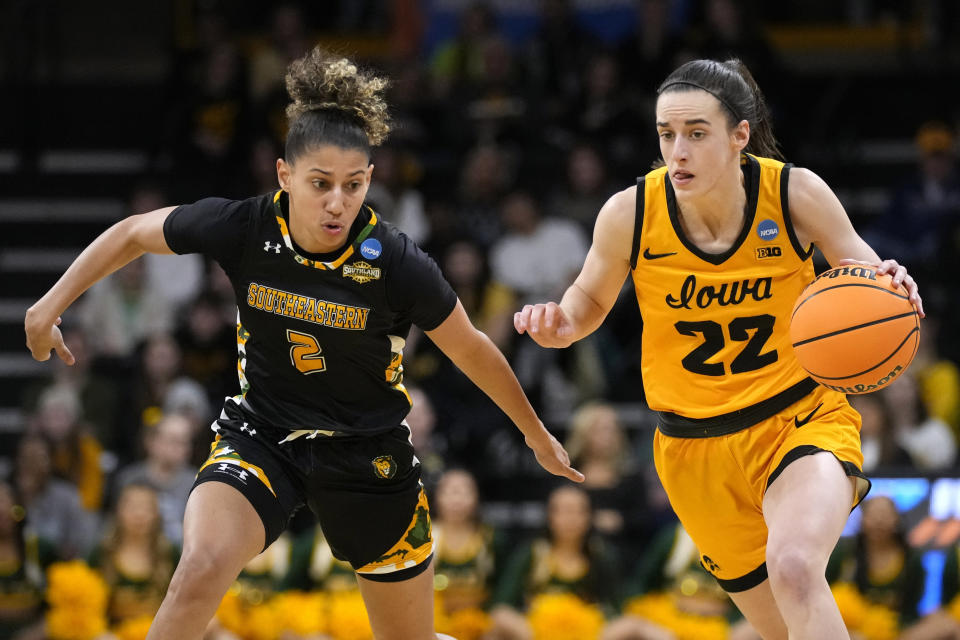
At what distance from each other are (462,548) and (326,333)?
11.7ft

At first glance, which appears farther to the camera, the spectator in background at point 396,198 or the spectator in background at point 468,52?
the spectator in background at point 468,52

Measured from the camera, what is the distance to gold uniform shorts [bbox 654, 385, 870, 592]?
437cm

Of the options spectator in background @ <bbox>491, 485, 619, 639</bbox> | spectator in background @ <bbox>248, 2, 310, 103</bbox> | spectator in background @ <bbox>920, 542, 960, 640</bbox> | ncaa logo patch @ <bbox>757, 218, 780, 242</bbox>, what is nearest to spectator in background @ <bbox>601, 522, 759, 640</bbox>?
spectator in background @ <bbox>491, 485, 619, 639</bbox>

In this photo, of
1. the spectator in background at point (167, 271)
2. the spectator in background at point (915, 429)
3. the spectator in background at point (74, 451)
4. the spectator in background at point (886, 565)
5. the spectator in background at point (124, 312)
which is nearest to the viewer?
the spectator in background at point (886, 565)

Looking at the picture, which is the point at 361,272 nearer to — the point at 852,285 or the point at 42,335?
the point at 42,335

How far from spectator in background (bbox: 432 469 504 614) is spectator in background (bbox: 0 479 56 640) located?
2.36m

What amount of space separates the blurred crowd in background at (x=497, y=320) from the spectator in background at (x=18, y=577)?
13mm

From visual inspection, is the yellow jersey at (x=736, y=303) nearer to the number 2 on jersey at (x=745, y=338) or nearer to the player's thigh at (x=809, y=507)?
the number 2 on jersey at (x=745, y=338)

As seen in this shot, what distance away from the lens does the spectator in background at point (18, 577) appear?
7.93 m

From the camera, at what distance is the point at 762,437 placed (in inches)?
176

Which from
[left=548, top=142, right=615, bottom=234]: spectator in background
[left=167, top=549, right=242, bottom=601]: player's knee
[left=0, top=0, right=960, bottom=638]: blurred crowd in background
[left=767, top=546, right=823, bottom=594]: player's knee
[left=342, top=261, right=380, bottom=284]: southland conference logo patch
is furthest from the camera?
[left=548, top=142, right=615, bottom=234]: spectator in background

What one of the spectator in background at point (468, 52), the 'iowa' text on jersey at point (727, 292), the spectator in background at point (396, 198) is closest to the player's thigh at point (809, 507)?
the 'iowa' text on jersey at point (727, 292)

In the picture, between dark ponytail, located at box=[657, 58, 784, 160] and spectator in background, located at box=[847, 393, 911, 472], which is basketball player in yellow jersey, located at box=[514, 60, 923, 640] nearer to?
dark ponytail, located at box=[657, 58, 784, 160]

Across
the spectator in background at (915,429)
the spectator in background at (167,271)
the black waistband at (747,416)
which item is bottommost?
the spectator in background at (915,429)
